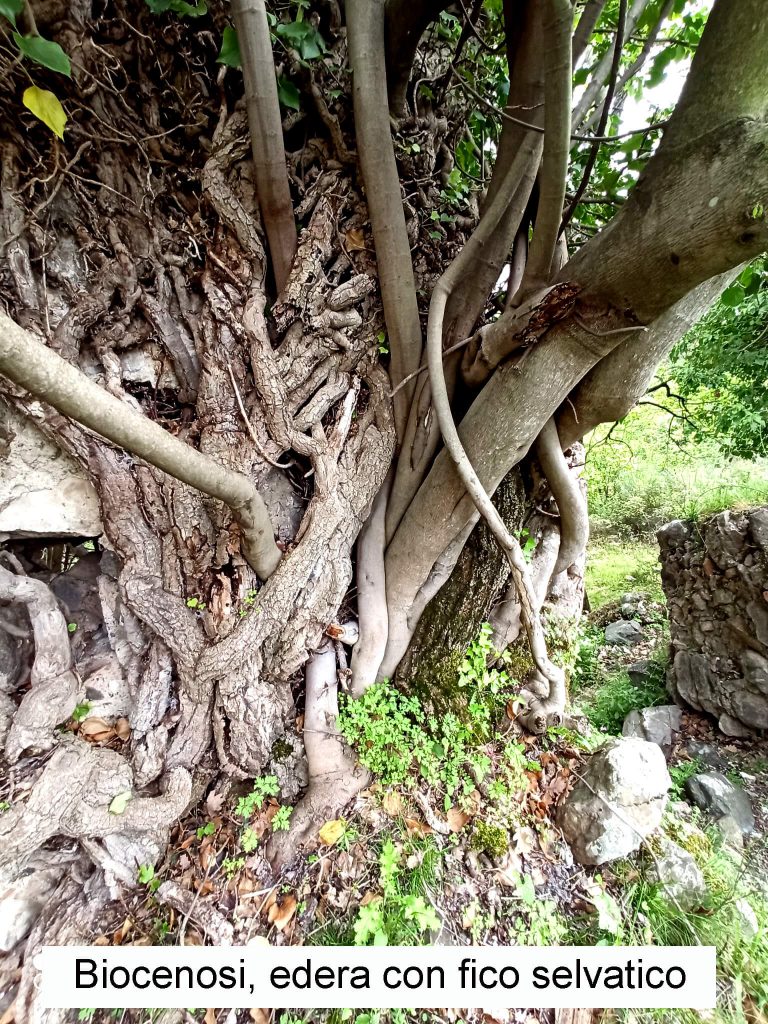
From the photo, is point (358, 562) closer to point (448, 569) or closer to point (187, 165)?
point (448, 569)

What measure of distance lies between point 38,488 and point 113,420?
1225 mm

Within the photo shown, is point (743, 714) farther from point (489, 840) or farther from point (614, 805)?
point (489, 840)

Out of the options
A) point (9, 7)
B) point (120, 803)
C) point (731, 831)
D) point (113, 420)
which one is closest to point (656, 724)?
point (731, 831)

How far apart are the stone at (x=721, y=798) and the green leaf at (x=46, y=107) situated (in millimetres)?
5624

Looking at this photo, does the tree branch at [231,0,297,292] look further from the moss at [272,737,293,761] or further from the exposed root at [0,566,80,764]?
the moss at [272,737,293,761]

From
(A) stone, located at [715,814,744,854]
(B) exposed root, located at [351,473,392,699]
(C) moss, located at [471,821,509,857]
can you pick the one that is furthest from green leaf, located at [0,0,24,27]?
(A) stone, located at [715,814,744,854]

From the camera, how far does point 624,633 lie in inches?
267

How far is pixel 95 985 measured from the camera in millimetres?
1613

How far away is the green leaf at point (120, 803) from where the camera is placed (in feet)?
5.91

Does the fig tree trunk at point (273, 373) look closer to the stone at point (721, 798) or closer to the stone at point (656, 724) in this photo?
the stone at point (721, 798)

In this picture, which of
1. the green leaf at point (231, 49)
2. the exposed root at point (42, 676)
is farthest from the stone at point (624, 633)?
the green leaf at point (231, 49)

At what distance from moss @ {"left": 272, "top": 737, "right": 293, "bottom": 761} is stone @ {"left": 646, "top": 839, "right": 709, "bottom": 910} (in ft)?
5.75

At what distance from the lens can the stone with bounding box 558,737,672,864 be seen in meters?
1.94

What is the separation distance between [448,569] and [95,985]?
2158 millimetres
